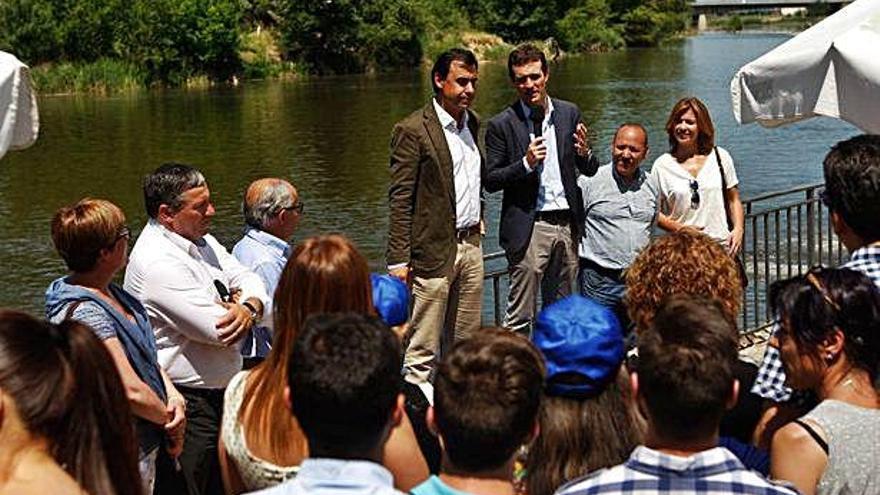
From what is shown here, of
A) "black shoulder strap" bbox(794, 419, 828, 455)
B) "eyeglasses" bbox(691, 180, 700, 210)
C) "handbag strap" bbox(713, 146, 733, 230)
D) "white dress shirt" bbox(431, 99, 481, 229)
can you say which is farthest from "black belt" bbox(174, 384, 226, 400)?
"handbag strap" bbox(713, 146, 733, 230)

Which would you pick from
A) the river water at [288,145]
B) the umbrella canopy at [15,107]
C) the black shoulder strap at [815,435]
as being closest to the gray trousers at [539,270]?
the umbrella canopy at [15,107]

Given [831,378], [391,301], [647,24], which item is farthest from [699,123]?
[647,24]

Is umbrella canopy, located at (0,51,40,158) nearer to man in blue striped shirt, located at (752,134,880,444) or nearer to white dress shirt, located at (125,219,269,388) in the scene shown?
white dress shirt, located at (125,219,269,388)

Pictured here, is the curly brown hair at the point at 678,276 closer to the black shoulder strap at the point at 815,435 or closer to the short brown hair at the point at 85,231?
the black shoulder strap at the point at 815,435

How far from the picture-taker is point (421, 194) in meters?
6.35

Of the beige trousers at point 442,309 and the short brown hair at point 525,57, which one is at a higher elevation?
the short brown hair at point 525,57

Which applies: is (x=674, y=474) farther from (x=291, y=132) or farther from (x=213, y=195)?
(x=291, y=132)

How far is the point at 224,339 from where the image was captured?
499 cm

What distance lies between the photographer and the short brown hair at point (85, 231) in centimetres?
446

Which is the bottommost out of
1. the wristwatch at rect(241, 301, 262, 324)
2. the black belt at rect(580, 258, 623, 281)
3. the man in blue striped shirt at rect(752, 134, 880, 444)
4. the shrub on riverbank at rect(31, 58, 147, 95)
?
the shrub on riverbank at rect(31, 58, 147, 95)

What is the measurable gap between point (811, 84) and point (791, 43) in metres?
0.31

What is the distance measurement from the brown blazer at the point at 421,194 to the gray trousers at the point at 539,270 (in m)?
0.55

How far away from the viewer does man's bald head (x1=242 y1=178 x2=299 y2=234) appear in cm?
562

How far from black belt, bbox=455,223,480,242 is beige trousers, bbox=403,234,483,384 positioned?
2 cm
